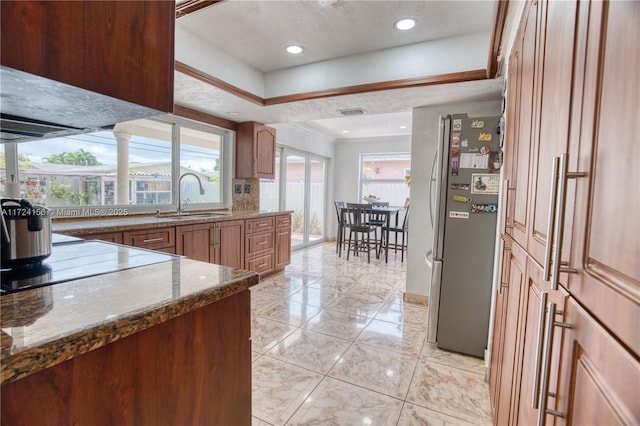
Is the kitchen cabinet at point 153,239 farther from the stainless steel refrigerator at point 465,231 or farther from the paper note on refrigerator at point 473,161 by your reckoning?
the paper note on refrigerator at point 473,161

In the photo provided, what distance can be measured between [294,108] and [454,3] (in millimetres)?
1889

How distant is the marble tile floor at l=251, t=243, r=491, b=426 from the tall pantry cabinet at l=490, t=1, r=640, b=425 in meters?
0.88

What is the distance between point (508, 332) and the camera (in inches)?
53.2

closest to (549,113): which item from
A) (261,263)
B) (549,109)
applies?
(549,109)

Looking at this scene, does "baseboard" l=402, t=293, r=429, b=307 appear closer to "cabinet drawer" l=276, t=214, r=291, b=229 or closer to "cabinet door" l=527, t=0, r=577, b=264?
"cabinet drawer" l=276, t=214, r=291, b=229

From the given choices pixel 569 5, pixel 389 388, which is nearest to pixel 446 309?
pixel 389 388

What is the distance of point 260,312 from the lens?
9.95ft

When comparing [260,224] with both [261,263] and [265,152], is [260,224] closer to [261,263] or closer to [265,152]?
[261,263]

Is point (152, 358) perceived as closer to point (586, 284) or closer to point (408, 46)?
point (586, 284)

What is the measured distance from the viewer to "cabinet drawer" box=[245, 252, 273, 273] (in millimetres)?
3850

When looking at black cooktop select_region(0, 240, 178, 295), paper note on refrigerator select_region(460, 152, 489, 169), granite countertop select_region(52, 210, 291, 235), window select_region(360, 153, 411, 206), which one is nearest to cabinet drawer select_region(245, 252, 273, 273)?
granite countertop select_region(52, 210, 291, 235)

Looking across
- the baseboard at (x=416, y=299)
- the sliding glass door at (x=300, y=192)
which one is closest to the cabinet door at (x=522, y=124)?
the baseboard at (x=416, y=299)

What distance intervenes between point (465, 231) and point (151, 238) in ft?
8.48

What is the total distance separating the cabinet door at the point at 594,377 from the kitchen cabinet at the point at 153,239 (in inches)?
106
